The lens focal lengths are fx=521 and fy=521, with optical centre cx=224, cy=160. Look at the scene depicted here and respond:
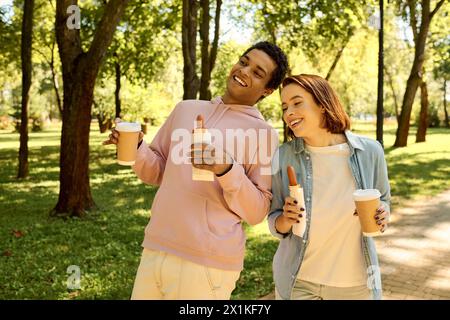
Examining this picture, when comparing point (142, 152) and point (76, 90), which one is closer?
point (142, 152)

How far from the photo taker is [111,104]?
38062 millimetres

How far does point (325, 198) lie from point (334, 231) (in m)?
0.17

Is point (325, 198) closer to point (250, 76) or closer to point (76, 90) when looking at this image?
point (250, 76)

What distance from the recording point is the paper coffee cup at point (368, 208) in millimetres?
2449

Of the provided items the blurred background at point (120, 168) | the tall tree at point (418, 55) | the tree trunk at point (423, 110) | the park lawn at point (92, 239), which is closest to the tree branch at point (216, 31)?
the blurred background at point (120, 168)

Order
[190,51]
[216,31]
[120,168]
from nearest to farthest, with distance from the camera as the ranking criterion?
[190,51]
[216,31]
[120,168]

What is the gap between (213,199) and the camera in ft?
8.03

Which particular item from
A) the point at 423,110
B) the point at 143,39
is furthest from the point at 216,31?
the point at 423,110

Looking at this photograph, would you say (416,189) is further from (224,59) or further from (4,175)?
(224,59)

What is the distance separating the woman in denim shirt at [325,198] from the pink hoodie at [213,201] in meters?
0.19

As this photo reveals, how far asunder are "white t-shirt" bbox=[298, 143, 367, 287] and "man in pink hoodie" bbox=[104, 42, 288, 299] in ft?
1.00

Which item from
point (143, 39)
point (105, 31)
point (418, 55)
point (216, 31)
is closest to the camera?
point (105, 31)

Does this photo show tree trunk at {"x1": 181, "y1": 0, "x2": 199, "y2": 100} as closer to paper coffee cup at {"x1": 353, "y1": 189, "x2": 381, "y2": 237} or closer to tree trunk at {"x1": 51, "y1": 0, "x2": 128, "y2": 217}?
tree trunk at {"x1": 51, "y1": 0, "x2": 128, "y2": 217}
